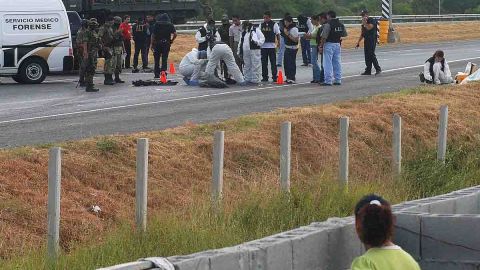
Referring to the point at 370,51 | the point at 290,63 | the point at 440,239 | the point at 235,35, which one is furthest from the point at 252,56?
the point at 440,239

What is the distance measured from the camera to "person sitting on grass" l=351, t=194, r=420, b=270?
6.00 meters

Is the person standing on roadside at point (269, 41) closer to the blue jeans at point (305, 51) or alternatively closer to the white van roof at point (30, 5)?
the white van roof at point (30, 5)

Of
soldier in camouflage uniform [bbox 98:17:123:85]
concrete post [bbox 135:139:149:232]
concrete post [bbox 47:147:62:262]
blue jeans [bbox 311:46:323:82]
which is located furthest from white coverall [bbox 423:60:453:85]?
concrete post [bbox 47:147:62:262]

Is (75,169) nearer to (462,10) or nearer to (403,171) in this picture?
(403,171)

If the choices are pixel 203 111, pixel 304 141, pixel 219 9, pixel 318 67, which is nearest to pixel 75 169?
pixel 304 141

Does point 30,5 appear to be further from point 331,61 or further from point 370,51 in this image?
point 370,51

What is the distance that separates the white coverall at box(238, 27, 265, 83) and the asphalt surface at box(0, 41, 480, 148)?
0.37 m

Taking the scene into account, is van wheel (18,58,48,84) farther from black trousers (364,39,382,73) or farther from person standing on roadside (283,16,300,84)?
black trousers (364,39,382,73)

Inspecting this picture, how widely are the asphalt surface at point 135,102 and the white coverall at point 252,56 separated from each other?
370mm

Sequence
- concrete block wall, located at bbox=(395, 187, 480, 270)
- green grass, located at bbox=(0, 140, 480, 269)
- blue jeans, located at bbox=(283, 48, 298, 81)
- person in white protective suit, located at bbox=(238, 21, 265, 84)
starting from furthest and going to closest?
blue jeans, located at bbox=(283, 48, 298, 81)
person in white protective suit, located at bbox=(238, 21, 265, 84)
green grass, located at bbox=(0, 140, 480, 269)
concrete block wall, located at bbox=(395, 187, 480, 270)

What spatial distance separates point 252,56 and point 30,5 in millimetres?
5940

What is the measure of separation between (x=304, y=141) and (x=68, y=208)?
580 cm

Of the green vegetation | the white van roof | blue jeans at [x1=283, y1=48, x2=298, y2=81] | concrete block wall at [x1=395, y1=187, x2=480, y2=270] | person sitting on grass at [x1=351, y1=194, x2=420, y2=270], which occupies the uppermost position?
the white van roof

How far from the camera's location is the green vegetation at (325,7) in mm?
76375
